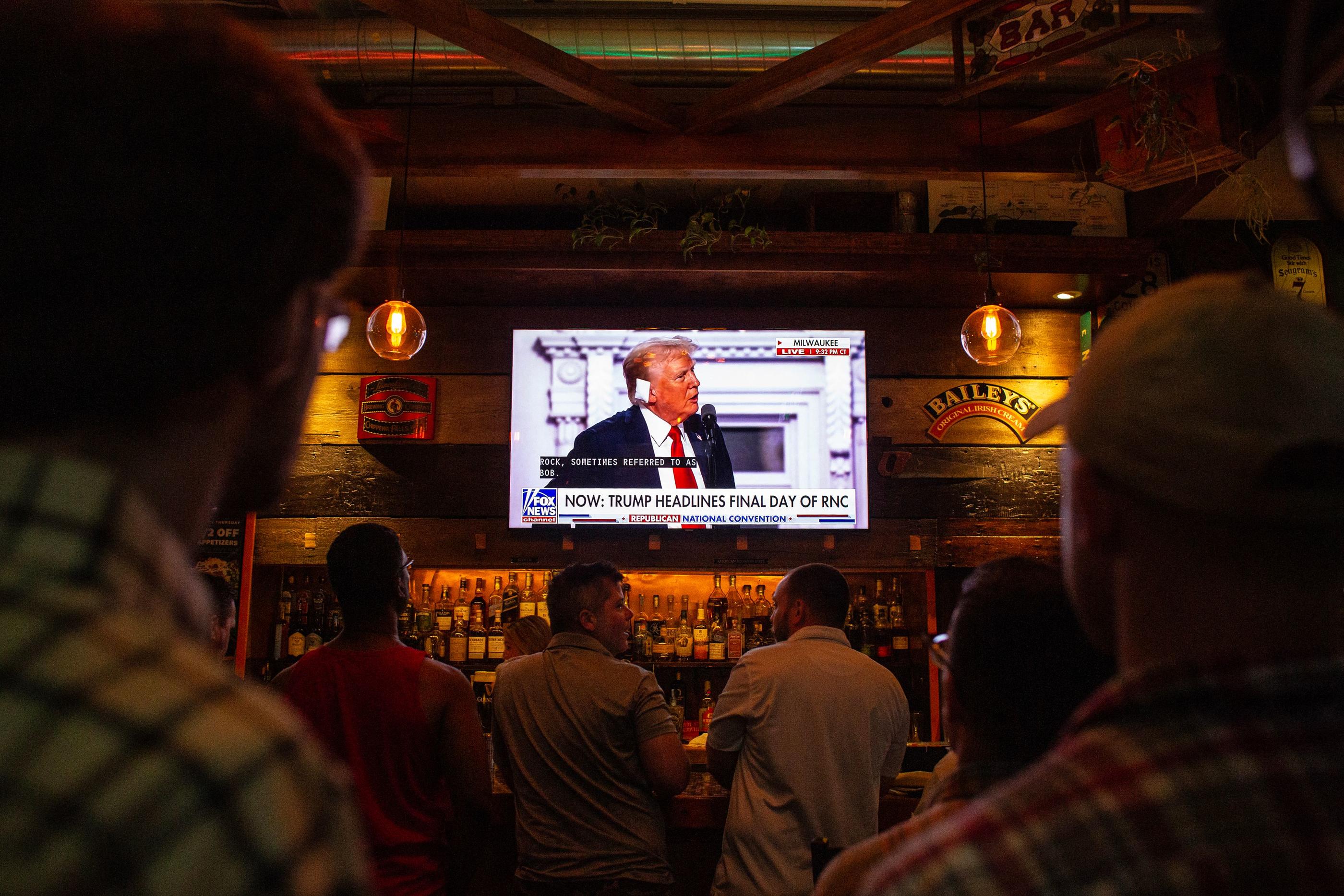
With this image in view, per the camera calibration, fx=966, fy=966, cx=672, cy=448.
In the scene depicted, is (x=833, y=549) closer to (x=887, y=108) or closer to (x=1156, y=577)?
(x=887, y=108)

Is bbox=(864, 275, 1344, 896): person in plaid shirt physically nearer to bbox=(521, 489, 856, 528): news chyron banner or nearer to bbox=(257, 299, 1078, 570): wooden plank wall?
bbox=(521, 489, 856, 528): news chyron banner

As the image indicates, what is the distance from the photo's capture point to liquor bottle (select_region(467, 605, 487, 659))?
5734 millimetres

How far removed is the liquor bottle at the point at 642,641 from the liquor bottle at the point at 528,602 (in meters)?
0.63

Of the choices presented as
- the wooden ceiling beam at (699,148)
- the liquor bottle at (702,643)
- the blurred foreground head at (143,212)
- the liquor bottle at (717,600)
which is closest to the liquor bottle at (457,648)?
the liquor bottle at (702,643)

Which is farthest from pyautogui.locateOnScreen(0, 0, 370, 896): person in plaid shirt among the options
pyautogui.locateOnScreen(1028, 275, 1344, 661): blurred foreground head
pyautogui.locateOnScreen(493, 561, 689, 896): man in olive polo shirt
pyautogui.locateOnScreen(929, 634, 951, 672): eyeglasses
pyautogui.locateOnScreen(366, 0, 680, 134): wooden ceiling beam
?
pyautogui.locateOnScreen(366, 0, 680, 134): wooden ceiling beam

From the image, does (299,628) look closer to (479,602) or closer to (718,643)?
(479,602)

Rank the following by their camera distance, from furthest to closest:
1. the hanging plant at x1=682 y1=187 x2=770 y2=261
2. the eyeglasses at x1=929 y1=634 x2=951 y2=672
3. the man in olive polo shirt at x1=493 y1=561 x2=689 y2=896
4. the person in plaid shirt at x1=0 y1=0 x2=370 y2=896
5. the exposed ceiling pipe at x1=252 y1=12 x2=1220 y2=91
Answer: the hanging plant at x1=682 y1=187 x2=770 y2=261, the exposed ceiling pipe at x1=252 y1=12 x2=1220 y2=91, the man in olive polo shirt at x1=493 y1=561 x2=689 y2=896, the eyeglasses at x1=929 y1=634 x2=951 y2=672, the person in plaid shirt at x1=0 y1=0 x2=370 y2=896

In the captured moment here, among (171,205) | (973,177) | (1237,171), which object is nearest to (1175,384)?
(171,205)

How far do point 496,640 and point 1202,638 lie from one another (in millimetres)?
5386

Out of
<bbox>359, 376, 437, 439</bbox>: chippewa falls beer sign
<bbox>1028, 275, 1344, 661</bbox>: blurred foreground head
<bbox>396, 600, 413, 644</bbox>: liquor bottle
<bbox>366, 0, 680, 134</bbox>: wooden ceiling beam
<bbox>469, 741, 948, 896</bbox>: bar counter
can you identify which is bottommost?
<bbox>469, 741, 948, 896</bbox>: bar counter

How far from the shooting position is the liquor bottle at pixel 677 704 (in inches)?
213

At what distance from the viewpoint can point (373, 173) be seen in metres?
5.11

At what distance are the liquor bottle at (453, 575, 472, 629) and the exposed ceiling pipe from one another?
2.99 m

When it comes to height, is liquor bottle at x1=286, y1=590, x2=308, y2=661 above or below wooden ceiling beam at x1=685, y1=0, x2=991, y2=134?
below
